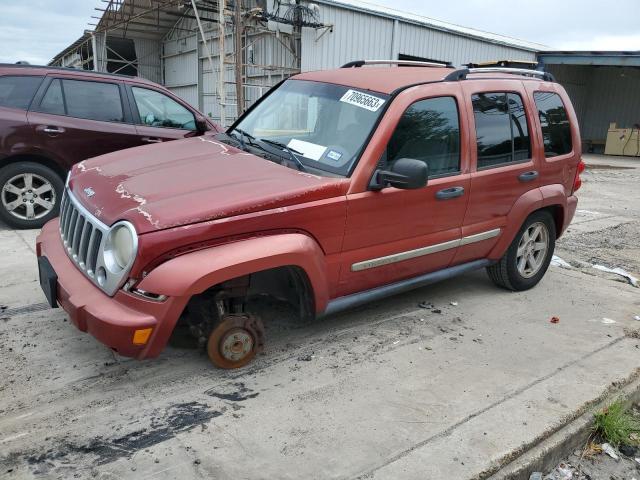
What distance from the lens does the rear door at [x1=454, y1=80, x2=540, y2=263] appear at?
399 centimetres

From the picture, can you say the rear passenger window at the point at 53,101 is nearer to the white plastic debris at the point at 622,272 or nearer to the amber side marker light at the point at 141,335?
the amber side marker light at the point at 141,335

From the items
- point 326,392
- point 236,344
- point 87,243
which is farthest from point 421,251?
point 87,243

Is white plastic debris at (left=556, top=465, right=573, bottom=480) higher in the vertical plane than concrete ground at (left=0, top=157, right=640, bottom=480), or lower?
lower

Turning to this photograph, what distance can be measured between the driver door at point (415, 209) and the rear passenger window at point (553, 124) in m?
1.09

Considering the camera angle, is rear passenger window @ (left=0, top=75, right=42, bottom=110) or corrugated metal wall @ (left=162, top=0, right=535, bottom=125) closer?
rear passenger window @ (left=0, top=75, right=42, bottom=110)

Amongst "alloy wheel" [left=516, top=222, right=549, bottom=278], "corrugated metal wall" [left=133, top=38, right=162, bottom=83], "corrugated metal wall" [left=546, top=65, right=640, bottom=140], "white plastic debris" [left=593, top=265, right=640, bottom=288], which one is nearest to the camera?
"alloy wheel" [left=516, top=222, right=549, bottom=278]

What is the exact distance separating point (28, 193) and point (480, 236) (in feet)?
16.3

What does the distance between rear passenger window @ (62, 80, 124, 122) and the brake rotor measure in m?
4.26

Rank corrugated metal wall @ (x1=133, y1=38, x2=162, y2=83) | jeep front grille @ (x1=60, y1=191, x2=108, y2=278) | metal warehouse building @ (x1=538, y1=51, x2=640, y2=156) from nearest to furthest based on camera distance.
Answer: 1. jeep front grille @ (x1=60, y1=191, x2=108, y2=278)
2. corrugated metal wall @ (x1=133, y1=38, x2=162, y2=83)
3. metal warehouse building @ (x1=538, y1=51, x2=640, y2=156)

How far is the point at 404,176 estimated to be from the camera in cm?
319

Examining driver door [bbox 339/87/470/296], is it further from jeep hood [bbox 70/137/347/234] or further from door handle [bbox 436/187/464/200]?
jeep hood [bbox 70/137/347/234]

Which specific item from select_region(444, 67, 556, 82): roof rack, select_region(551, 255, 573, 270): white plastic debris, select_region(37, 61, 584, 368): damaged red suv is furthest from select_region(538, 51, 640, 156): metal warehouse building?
select_region(37, 61, 584, 368): damaged red suv

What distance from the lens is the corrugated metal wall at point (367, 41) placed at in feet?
49.2

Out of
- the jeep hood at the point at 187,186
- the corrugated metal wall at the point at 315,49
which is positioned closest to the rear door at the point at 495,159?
the jeep hood at the point at 187,186
